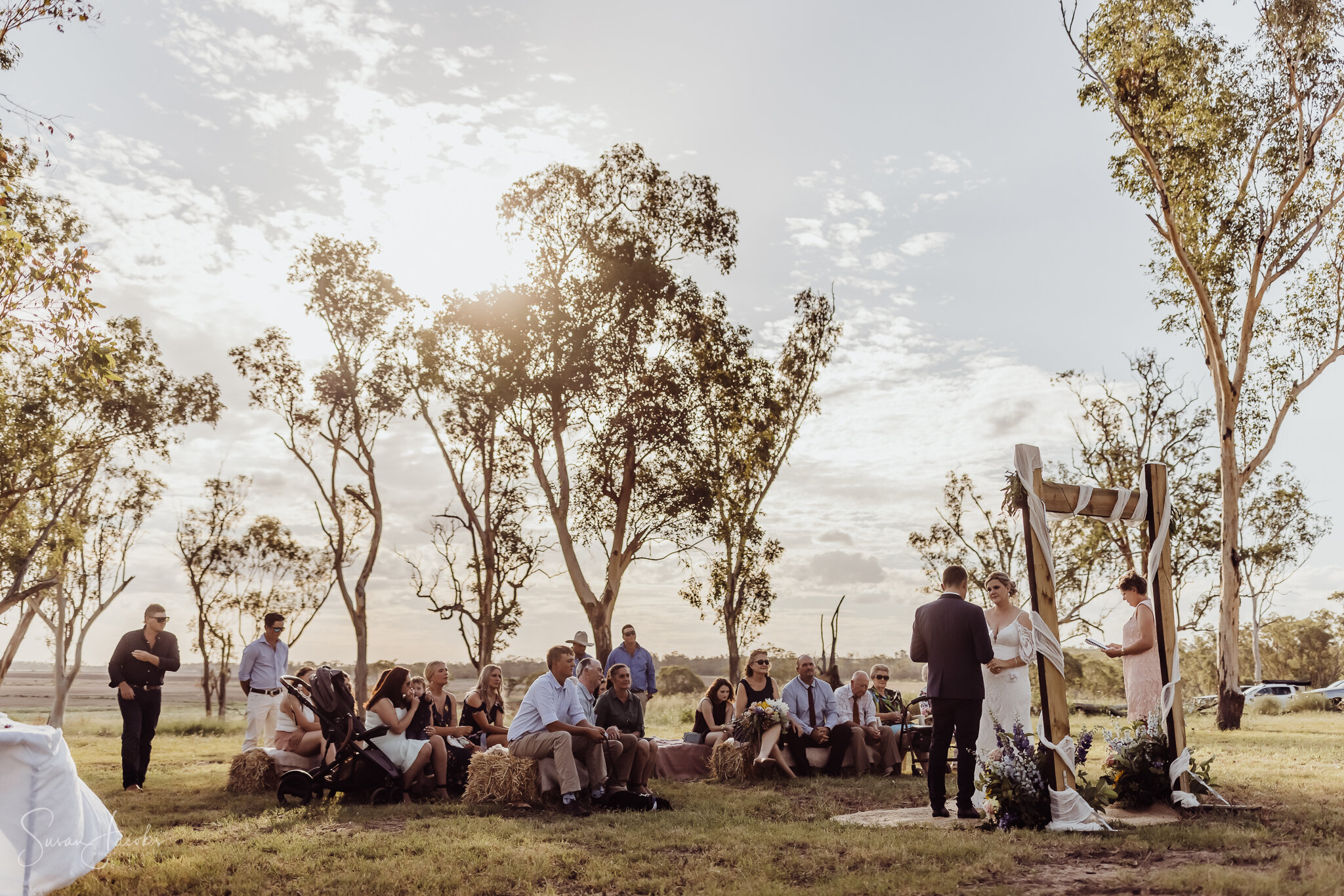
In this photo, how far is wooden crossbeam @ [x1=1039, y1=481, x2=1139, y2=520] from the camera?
308 inches

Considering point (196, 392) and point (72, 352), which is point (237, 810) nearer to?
point (72, 352)

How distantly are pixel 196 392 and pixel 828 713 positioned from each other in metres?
19.1

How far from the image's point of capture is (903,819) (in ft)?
24.8

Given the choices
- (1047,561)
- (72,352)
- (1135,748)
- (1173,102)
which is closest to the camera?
(1047,561)

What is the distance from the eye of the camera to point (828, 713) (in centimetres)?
1121

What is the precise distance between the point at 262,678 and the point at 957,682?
7.55m

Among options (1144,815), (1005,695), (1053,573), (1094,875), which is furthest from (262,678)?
(1144,815)

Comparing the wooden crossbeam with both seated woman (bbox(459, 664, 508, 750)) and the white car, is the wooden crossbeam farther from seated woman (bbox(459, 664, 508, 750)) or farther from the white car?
the white car

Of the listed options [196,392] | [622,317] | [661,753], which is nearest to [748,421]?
[622,317]

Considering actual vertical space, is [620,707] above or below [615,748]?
above

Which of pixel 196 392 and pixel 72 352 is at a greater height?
pixel 196 392

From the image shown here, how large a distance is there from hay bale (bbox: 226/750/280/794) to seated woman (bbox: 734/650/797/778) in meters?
4.88

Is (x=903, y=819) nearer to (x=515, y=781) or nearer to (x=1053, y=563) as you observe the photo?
(x=1053, y=563)

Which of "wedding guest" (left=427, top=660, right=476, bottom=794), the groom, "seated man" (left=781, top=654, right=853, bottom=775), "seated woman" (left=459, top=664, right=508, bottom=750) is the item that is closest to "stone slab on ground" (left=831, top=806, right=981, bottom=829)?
the groom
